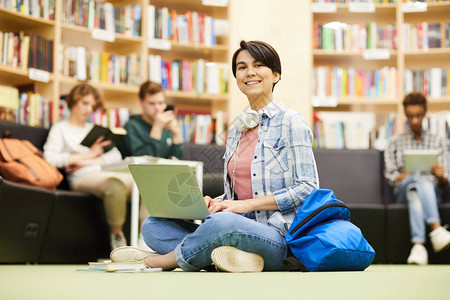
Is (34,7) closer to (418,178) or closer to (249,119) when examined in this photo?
(249,119)

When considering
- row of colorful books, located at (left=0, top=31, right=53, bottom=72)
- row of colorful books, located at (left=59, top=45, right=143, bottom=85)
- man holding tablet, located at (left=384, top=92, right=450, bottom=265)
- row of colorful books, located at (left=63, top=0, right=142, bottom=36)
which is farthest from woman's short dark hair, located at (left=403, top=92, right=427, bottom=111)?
row of colorful books, located at (left=0, top=31, right=53, bottom=72)

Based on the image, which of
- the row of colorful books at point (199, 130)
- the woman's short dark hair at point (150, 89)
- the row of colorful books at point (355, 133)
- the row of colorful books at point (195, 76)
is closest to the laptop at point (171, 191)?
the woman's short dark hair at point (150, 89)

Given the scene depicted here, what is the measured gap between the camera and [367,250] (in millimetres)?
1928

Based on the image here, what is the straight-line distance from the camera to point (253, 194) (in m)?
2.01

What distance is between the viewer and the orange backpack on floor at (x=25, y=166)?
319cm

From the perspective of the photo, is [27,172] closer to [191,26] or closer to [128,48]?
[128,48]

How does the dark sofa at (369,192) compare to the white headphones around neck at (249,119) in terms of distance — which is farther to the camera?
the dark sofa at (369,192)

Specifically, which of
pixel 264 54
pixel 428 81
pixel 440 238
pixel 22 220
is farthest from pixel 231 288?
Result: pixel 428 81

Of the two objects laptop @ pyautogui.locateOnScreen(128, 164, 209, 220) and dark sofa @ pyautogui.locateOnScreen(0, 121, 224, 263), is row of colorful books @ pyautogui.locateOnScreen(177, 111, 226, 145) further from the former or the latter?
laptop @ pyautogui.locateOnScreen(128, 164, 209, 220)

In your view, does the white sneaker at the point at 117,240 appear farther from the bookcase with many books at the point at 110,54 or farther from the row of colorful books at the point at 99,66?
the row of colorful books at the point at 99,66

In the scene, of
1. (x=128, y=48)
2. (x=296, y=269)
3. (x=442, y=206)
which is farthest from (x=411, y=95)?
(x=296, y=269)

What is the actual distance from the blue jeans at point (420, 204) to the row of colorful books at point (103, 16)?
2373mm

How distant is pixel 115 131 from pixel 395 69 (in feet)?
8.09

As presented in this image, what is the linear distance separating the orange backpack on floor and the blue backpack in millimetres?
1813
